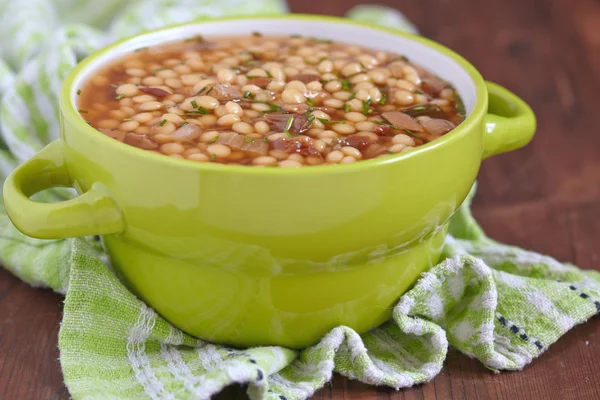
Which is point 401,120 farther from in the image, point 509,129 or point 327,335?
point 327,335

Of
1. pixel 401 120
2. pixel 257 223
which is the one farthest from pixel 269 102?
pixel 257 223

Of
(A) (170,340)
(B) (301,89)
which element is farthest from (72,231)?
(B) (301,89)

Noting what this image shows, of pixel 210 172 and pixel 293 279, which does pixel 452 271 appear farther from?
pixel 210 172

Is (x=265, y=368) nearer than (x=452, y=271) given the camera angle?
Yes

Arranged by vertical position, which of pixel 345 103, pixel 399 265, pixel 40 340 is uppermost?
pixel 345 103

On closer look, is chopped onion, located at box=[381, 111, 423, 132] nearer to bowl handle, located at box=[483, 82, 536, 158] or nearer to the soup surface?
the soup surface

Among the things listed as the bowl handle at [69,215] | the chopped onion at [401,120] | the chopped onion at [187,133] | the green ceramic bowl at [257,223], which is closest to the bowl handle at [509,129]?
the green ceramic bowl at [257,223]

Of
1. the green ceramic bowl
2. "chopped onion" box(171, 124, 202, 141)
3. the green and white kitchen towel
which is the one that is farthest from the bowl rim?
the green and white kitchen towel

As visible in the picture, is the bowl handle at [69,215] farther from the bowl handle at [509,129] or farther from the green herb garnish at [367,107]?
the bowl handle at [509,129]
